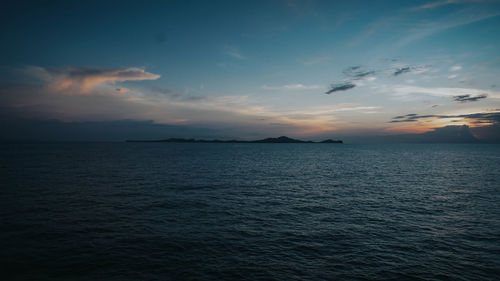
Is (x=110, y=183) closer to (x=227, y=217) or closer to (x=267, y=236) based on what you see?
(x=227, y=217)

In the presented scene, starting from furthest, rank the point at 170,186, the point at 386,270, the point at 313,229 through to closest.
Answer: the point at 170,186 < the point at 313,229 < the point at 386,270

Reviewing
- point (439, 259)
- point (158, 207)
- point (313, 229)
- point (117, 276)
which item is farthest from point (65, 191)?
point (439, 259)

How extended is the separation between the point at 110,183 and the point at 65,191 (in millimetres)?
7491

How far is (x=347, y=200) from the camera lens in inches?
1212

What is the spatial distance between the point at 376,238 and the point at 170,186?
29.9 metres

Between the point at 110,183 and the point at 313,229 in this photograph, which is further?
the point at 110,183

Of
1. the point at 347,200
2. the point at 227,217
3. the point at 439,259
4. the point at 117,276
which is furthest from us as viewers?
the point at 347,200

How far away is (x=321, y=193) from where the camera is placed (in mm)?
35000

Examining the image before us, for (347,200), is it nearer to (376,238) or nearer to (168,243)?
(376,238)

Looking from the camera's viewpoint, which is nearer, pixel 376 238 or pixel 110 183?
pixel 376 238

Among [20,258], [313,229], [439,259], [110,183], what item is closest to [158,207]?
[20,258]

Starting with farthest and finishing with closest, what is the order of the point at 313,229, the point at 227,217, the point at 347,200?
the point at 347,200 < the point at 227,217 < the point at 313,229

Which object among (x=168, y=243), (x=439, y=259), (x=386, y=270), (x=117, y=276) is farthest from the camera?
(x=168, y=243)

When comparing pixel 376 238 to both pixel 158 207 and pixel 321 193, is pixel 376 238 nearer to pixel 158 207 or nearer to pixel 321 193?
pixel 321 193
